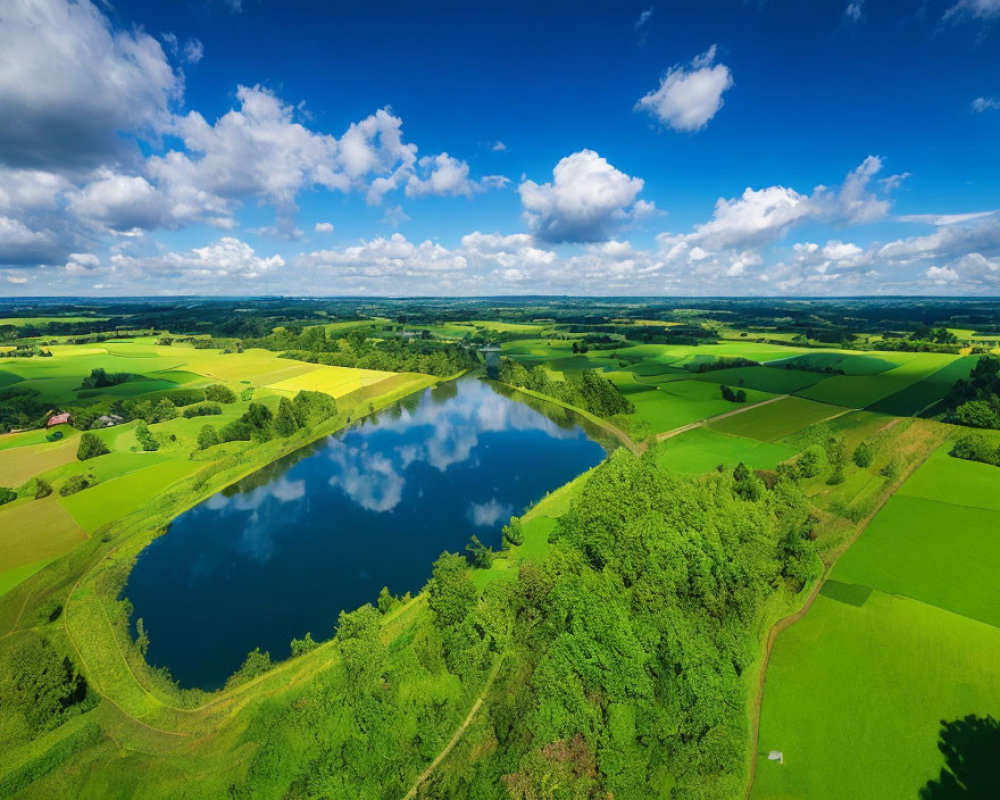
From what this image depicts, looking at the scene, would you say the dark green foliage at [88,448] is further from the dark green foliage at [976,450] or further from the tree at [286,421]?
the dark green foliage at [976,450]

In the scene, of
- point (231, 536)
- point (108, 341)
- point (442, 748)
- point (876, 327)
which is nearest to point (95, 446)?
point (231, 536)

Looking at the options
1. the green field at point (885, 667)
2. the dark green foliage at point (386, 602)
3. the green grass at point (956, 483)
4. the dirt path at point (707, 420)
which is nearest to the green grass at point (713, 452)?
the dirt path at point (707, 420)

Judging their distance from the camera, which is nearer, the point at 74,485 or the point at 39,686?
the point at 39,686

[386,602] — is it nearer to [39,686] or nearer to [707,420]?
[39,686]

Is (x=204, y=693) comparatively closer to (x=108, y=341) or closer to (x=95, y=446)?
(x=95, y=446)

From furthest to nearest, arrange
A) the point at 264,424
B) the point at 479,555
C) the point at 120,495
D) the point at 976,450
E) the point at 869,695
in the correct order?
the point at 264,424
the point at 976,450
the point at 120,495
the point at 479,555
the point at 869,695

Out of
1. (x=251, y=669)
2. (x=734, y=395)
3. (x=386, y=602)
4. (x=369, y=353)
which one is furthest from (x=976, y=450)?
(x=369, y=353)

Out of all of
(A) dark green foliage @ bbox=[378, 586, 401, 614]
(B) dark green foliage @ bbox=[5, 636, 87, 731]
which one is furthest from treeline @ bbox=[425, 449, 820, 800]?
(B) dark green foliage @ bbox=[5, 636, 87, 731]
